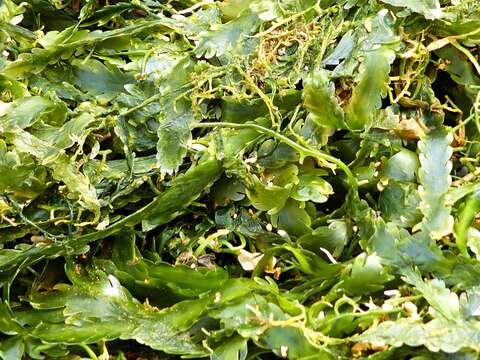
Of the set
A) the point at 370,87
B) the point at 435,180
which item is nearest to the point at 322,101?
the point at 370,87

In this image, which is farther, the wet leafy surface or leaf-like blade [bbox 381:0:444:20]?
leaf-like blade [bbox 381:0:444:20]

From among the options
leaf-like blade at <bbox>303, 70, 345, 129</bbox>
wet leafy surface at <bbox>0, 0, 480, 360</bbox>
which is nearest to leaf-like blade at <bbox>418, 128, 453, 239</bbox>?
wet leafy surface at <bbox>0, 0, 480, 360</bbox>

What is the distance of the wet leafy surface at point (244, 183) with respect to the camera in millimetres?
749

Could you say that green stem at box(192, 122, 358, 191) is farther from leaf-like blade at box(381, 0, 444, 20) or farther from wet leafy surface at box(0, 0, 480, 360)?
leaf-like blade at box(381, 0, 444, 20)

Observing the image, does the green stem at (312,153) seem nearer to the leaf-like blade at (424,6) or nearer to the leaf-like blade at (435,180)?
the leaf-like blade at (435,180)

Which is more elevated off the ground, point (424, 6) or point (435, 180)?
point (424, 6)

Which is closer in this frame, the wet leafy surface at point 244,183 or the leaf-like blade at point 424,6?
the wet leafy surface at point 244,183

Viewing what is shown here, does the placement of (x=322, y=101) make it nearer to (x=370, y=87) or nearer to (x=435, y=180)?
(x=370, y=87)

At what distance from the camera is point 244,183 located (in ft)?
2.76

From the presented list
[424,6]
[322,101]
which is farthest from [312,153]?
[424,6]

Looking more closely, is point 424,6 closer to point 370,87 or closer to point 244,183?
point 370,87

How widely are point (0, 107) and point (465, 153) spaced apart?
23.8 inches

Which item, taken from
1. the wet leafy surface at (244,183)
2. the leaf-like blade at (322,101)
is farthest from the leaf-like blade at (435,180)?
the leaf-like blade at (322,101)

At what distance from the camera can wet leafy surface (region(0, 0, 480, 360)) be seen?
749 millimetres
